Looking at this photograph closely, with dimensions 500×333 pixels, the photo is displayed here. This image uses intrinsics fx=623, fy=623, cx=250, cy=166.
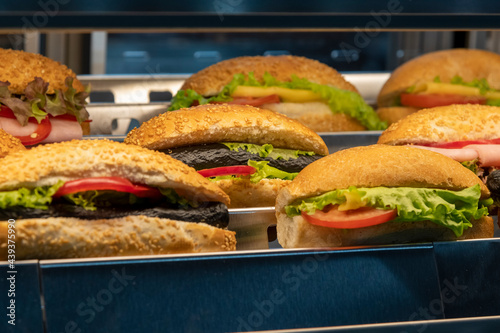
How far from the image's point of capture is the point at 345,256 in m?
1.63

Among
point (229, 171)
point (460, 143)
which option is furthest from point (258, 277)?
point (460, 143)

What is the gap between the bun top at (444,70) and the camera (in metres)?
3.69

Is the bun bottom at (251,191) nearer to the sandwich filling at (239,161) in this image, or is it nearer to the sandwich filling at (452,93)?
the sandwich filling at (239,161)

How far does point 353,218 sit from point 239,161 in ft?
2.01

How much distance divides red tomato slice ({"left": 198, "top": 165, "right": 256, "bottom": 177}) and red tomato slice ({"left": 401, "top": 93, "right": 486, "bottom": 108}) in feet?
5.38

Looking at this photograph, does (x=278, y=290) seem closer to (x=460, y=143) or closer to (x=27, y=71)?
(x=460, y=143)

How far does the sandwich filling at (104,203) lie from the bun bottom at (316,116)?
56.3 inches

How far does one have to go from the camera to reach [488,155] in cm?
254

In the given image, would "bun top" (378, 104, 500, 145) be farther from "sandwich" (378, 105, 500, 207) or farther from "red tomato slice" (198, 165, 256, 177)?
"red tomato slice" (198, 165, 256, 177)

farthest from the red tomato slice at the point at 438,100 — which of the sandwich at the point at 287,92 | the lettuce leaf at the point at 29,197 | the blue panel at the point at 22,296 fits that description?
the blue panel at the point at 22,296

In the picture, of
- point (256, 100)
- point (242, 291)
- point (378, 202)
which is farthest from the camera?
point (256, 100)

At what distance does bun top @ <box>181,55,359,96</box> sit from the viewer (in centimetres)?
333

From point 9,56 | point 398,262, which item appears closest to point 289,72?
point 9,56

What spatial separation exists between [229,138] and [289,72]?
1.14 m
